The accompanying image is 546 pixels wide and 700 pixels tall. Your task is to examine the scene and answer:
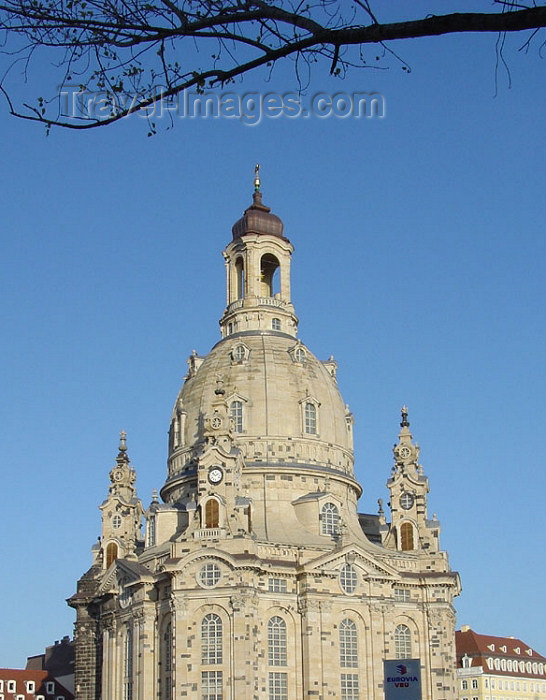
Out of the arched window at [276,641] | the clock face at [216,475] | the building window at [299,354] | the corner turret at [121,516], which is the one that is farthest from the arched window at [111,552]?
the building window at [299,354]

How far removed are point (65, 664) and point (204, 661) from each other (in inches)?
1641

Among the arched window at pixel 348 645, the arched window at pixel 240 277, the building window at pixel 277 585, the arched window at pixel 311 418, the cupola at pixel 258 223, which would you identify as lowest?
the arched window at pixel 348 645

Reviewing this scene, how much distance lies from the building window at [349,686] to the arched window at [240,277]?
Result: 3175 cm

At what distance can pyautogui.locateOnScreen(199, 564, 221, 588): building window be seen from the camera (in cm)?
6781

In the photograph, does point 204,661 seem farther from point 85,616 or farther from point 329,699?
point 85,616

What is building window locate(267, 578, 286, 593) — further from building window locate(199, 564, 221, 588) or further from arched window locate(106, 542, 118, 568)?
arched window locate(106, 542, 118, 568)

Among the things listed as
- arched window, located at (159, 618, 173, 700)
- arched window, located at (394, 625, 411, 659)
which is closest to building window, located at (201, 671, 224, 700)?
arched window, located at (159, 618, 173, 700)

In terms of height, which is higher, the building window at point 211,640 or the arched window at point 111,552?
the arched window at point 111,552

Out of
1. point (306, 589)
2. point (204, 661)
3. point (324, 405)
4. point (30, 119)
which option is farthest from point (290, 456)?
point (30, 119)

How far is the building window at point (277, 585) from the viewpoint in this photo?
69.8 m

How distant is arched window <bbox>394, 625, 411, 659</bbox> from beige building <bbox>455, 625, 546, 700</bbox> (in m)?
34.1

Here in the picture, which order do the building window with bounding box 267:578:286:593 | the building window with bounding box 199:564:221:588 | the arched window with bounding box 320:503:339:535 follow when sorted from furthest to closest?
the arched window with bounding box 320:503:339:535, the building window with bounding box 267:578:286:593, the building window with bounding box 199:564:221:588

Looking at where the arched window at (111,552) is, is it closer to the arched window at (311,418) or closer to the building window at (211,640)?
the building window at (211,640)

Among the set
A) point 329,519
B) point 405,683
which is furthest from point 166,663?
point 405,683
